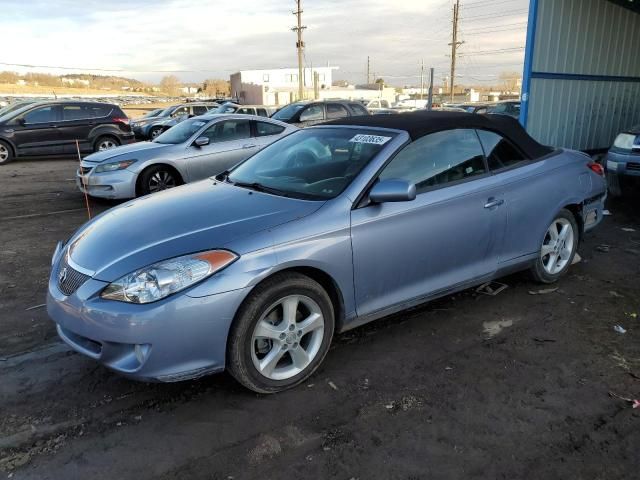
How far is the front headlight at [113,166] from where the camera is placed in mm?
8312

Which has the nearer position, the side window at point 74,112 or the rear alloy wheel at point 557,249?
the rear alloy wheel at point 557,249

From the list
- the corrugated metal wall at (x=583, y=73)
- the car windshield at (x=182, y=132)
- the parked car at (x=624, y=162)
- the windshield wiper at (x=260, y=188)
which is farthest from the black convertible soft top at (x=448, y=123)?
the corrugated metal wall at (x=583, y=73)

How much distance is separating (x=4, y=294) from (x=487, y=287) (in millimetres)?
4454

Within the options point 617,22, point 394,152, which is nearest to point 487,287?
point 394,152

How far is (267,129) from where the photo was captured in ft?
31.5

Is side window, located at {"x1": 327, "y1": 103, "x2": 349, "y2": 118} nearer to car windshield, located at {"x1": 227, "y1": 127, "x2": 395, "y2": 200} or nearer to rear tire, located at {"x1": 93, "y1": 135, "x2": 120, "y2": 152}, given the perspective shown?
rear tire, located at {"x1": 93, "y1": 135, "x2": 120, "y2": 152}

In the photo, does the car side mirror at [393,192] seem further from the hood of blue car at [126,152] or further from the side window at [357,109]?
the side window at [357,109]

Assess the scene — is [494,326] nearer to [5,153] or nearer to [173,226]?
[173,226]

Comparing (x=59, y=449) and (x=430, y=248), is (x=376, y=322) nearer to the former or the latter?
(x=430, y=248)

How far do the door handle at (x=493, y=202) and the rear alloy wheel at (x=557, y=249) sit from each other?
0.81m

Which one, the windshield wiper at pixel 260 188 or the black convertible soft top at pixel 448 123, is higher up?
the black convertible soft top at pixel 448 123

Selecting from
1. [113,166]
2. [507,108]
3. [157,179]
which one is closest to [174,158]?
[157,179]

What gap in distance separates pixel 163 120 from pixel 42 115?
24.0 ft

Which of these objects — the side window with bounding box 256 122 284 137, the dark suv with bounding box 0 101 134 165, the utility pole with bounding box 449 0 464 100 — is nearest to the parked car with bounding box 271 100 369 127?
the side window with bounding box 256 122 284 137
